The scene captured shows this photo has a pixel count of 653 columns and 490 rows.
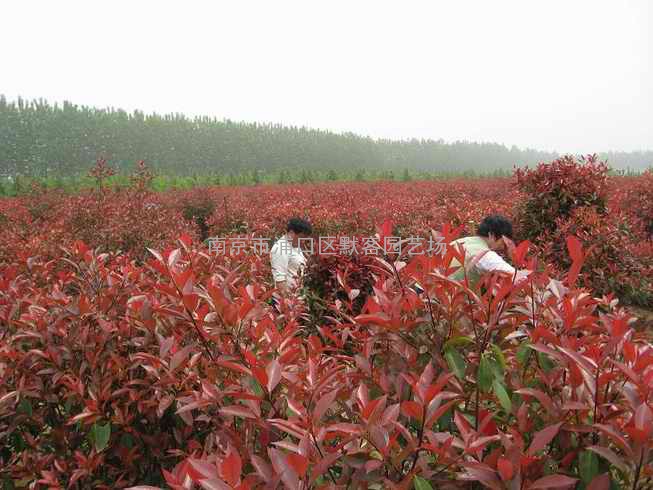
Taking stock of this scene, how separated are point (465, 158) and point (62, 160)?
6438 centimetres

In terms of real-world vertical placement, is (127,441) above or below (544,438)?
below

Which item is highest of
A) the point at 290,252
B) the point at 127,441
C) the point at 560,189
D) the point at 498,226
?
the point at 560,189

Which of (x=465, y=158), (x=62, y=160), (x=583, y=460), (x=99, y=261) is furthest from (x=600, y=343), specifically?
(x=465, y=158)

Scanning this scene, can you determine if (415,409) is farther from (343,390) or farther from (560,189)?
(560,189)

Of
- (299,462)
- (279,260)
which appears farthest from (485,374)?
(279,260)

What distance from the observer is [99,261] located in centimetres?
209

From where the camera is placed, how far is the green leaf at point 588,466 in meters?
0.89

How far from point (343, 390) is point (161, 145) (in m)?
Answer: 45.9

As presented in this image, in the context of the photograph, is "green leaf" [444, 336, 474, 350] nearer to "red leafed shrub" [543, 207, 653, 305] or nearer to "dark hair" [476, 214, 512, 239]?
"dark hair" [476, 214, 512, 239]

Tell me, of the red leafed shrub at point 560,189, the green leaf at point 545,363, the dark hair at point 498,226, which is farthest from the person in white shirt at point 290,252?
the green leaf at point 545,363

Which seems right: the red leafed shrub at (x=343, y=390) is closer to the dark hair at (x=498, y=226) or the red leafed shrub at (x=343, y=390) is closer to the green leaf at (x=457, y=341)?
the green leaf at (x=457, y=341)

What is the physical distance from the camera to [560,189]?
5566 mm

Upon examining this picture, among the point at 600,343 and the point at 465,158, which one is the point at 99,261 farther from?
the point at 465,158

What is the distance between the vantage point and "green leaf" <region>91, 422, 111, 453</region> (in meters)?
1.40
